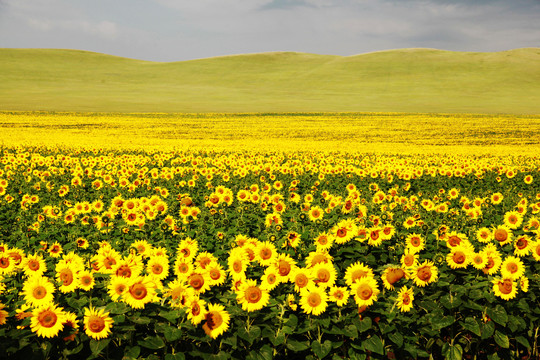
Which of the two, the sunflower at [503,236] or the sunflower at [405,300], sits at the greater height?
the sunflower at [503,236]

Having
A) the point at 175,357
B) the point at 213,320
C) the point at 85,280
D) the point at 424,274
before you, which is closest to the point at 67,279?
the point at 85,280

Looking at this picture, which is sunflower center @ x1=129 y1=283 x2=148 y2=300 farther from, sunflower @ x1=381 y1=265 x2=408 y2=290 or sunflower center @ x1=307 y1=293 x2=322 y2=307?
sunflower @ x1=381 y1=265 x2=408 y2=290

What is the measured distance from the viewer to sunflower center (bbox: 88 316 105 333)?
10.7ft

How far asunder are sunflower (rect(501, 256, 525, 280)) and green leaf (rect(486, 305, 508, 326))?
34cm

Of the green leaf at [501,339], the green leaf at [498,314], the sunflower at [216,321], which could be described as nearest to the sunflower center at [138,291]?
the sunflower at [216,321]

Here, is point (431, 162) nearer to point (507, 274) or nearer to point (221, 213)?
point (221, 213)

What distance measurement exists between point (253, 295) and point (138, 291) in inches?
40.4

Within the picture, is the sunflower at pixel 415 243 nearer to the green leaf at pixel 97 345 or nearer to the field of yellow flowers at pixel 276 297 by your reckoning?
the field of yellow flowers at pixel 276 297

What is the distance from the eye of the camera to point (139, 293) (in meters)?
3.53

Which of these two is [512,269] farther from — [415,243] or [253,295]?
[253,295]

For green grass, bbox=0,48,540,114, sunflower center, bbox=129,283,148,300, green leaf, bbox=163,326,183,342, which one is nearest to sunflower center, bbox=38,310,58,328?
sunflower center, bbox=129,283,148,300

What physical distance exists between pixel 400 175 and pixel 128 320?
11.0 metres

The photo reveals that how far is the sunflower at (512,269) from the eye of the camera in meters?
4.34

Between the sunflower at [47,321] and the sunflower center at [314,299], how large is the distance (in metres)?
2.10
